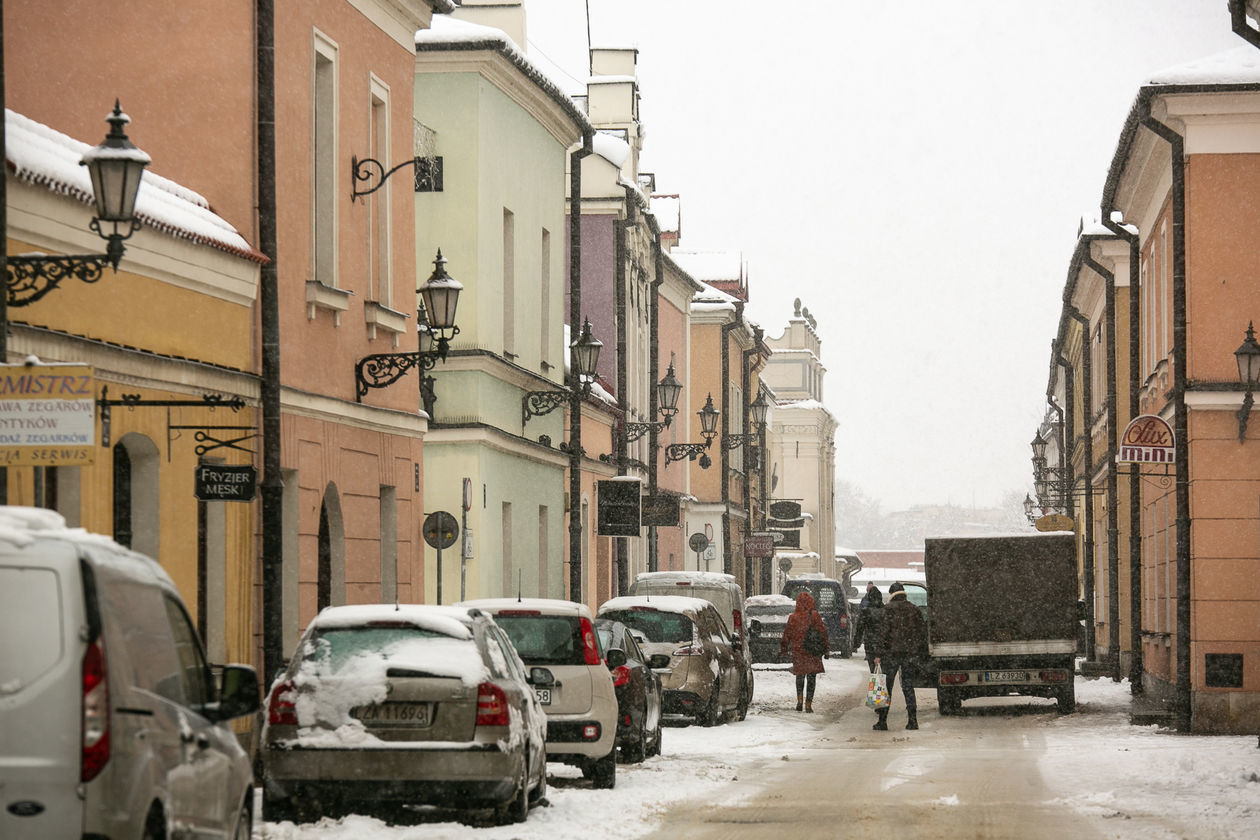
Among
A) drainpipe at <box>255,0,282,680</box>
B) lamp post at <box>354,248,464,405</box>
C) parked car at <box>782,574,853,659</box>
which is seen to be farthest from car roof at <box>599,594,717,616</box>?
parked car at <box>782,574,853,659</box>

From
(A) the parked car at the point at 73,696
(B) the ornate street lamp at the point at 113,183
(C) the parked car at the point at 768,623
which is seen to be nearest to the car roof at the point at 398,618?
(B) the ornate street lamp at the point at 113,183

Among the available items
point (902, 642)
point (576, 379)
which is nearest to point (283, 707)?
point (902, 642)

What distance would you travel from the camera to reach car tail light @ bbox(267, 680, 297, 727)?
494 inches

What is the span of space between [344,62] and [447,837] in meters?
12.2

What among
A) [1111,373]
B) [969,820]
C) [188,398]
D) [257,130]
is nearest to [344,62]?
[257,130]

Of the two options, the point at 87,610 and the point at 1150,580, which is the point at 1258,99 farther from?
the point at 87,610

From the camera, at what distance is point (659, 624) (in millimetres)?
24359

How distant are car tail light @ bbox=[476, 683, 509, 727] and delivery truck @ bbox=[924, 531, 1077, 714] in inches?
681

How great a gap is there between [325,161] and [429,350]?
7.79ft

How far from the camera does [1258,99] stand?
25.1m

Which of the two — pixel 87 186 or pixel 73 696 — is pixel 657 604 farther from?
pixel 73 696

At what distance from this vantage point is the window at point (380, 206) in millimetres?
23859

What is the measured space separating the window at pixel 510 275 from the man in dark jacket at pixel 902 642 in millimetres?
7632

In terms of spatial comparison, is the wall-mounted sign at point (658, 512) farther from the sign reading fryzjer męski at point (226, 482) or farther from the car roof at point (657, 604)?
the sign reading fryzjer męski at point (226, 482)
